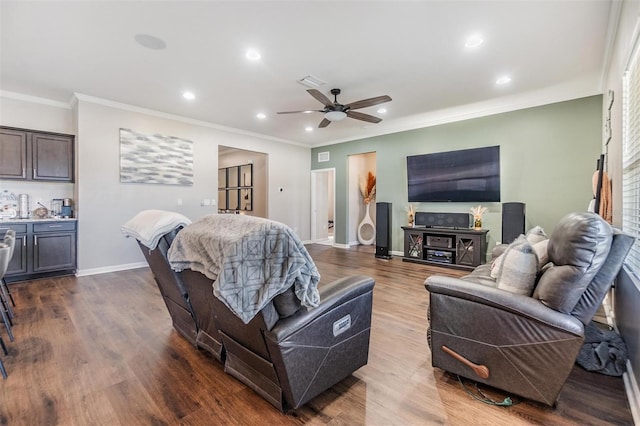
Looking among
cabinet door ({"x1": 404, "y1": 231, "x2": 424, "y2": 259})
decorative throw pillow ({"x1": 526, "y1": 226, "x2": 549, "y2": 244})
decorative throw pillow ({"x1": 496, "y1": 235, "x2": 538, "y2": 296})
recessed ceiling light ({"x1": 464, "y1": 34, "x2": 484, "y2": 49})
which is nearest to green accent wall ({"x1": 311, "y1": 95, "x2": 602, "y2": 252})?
cabinet door ({"x1": 404, "y1": 231, "x2": 424, "y2": 259})

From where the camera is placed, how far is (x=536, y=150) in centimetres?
457

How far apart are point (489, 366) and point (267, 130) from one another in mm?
5955

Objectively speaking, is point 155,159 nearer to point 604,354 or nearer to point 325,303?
point 325,303

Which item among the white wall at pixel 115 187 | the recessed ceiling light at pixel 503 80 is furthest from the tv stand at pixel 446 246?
the white wall at pixel 115 187

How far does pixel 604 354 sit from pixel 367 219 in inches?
229

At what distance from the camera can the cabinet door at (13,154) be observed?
4129 millimetres

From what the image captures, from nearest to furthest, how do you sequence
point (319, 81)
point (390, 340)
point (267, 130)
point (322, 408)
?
point (322, 408)
point (390, 340)
point (319, 81)
point (267, 130)

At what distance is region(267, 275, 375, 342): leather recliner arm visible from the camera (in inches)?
54.1

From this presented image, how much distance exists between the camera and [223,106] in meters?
4.90

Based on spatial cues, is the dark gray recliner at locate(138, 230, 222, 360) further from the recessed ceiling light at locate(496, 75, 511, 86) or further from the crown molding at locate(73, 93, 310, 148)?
the recessed ceiling light at locate(496, 75, 511, 86)

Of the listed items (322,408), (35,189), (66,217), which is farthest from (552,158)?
(35,189)

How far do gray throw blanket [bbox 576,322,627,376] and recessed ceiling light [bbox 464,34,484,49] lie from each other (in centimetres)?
268

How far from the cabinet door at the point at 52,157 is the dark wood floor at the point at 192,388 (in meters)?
2.56

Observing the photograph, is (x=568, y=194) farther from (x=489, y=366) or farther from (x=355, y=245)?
(x=355, y=245)
